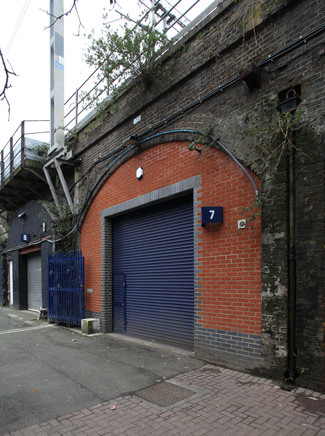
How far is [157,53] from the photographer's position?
686 cm

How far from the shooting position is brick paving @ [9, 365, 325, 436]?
328 cm

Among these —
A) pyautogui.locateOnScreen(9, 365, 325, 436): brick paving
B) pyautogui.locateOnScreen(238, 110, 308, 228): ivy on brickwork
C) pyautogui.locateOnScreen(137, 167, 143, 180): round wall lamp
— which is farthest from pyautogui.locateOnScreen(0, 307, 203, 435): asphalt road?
pyautogui.locateOnScreen(137, 167, 143, 180): round wall lamp

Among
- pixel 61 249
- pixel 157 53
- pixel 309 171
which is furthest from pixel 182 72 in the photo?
pixel 61 249

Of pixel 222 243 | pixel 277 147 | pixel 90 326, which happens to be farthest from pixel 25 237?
pixel 277 147

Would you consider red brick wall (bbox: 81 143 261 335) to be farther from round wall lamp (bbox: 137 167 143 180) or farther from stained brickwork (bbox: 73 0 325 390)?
round wall lamp (bbox: 137 167 143 180)

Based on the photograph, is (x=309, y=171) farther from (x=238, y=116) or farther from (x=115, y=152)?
(x=115, y=152)

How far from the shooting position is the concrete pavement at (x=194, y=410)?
3.30m

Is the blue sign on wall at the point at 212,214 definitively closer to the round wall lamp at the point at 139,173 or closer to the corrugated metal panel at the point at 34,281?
the round wall lamp at the point at 139,173

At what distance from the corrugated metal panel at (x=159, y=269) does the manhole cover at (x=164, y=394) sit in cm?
191

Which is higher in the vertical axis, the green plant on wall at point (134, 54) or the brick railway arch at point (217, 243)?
the green plant on wall at point (134, 54)

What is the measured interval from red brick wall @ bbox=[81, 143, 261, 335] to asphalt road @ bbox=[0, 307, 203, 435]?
1.12 meters

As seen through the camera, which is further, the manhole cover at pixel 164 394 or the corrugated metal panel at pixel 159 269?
the corrugated metal panel at pixel 159 269

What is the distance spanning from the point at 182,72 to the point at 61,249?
723 cm

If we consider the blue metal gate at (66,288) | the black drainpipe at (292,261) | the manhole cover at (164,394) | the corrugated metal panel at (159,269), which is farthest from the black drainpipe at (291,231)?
the blue metal gate at (66,288)
